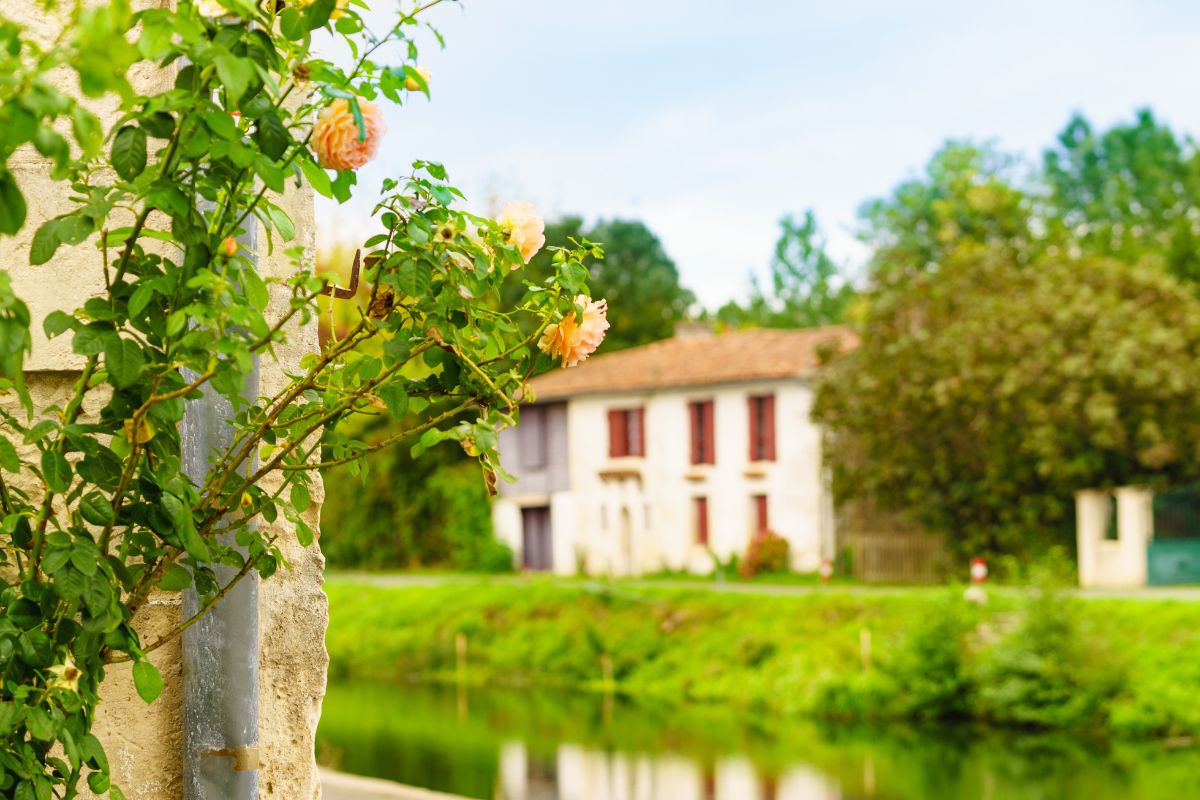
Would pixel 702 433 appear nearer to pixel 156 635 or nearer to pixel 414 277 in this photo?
pixel 156 635

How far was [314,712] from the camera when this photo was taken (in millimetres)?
2662

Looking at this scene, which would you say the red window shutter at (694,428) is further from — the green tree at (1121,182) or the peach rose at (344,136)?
the peach rose at (344,136)

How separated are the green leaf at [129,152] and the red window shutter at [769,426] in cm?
2951

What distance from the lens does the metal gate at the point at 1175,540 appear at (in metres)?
22.9

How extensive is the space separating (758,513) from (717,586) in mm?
3941

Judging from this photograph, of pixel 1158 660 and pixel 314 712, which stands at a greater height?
pixel 314 712

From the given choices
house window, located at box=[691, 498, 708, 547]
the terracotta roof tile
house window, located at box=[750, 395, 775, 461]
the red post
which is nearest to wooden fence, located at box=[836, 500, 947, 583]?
the red post

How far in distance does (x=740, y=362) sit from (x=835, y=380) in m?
5.03

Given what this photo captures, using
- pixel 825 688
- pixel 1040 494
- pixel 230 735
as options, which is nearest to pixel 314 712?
pixel 230 735

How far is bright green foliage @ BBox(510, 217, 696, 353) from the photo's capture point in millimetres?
43594

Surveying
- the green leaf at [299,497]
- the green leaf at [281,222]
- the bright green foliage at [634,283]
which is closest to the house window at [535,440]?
the bright green foliage at [634,283]

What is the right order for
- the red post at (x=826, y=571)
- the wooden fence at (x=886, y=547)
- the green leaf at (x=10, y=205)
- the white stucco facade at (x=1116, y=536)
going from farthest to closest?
the red post at (x=826, y=571) < the wooden fence at (x=886, y=547) < the white stucco facade at (x=1116, y=536) < the green leaf at (x=10, y=205)

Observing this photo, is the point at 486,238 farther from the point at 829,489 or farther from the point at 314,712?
the point at 829,489

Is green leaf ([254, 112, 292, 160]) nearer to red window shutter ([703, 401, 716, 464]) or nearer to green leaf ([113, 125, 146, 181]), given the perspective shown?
green leaf ([113, 125, 146, 181])
